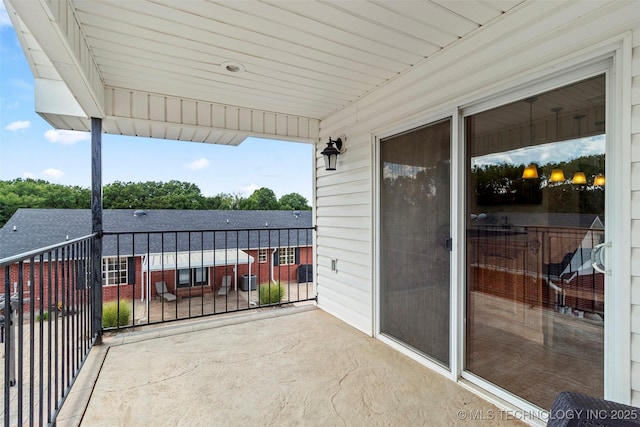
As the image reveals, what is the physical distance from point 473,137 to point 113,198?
17.9 m

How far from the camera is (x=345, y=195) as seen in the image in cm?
343

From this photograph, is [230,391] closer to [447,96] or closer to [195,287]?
[447,96]

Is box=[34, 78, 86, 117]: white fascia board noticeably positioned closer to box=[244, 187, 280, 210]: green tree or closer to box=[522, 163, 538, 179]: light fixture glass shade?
box=[522, 163, 538, 179]: light fixture glass shade

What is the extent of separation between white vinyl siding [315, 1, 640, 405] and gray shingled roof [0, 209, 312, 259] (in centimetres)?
159

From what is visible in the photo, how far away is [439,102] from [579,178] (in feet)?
3.42

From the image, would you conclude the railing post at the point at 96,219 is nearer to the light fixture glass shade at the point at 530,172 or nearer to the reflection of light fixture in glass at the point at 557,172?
the light fixture glass shade at the point at 530,172

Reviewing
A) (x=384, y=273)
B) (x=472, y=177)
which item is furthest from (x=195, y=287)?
(x=472, y=177)

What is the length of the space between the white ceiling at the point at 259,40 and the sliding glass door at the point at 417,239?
0.63 meters

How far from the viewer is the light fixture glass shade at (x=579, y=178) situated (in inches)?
61.3

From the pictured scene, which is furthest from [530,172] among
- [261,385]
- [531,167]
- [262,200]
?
[262,200]

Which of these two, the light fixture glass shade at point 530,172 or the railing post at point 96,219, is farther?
the railing post at point 96,219

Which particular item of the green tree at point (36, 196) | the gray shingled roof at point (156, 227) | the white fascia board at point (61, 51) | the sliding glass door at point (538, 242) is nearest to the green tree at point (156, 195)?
the gray shingled roof at point (156, 227)

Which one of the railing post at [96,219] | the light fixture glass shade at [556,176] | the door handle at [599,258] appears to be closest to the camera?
the door handle at [599,258]

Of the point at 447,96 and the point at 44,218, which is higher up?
the point at 447,96
